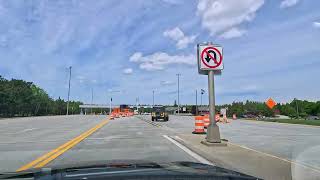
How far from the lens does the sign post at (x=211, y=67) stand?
17.4m

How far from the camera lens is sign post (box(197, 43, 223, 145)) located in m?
17.4

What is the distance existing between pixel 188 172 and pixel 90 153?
11.5 metres

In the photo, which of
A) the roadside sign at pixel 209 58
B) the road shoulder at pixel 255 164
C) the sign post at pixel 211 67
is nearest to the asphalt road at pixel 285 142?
the road shoulder at pixel 255 164

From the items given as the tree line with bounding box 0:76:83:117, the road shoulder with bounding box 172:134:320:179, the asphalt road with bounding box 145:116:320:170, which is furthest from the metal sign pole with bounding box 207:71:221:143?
the tree line with bounding box 0:76:83:117

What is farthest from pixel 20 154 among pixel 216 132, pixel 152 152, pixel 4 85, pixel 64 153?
pixel 4 85

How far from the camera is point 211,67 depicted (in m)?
17.5

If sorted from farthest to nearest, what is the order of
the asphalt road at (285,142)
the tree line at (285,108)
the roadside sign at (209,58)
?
the tree line at (285,108) < the roadside sign at (209,58) < the asphalt road at (285,142)

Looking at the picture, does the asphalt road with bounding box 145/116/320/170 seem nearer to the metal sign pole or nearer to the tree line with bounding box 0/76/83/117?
the metal sign pole

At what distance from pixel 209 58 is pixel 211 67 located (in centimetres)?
36

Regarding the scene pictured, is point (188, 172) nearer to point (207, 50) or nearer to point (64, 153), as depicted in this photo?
point (64, 153)

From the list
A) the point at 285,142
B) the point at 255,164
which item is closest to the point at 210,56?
the point at 285,142

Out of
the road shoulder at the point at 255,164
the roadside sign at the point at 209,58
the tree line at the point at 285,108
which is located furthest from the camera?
the tree line at the point at 285,108

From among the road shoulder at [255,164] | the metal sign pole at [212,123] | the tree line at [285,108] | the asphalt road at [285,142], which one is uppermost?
the tree line at [285,108]

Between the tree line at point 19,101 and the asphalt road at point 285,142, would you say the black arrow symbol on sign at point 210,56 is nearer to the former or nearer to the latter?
the asphalt road at point 285,142
